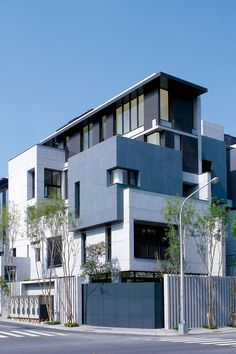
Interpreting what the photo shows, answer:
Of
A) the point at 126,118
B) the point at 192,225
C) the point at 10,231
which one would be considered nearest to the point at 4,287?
the point at 10,231

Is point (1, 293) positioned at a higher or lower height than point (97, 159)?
lower

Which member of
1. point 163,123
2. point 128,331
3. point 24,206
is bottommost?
point 128,331

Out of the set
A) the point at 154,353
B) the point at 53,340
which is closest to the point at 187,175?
the point at 53,340

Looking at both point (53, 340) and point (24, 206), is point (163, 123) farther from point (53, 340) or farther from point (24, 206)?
point (53, 340)

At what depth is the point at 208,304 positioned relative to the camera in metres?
37.3

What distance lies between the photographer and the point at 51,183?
A: 5297cm

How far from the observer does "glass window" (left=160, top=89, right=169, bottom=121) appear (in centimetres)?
4559

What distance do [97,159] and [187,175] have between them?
7481 mm

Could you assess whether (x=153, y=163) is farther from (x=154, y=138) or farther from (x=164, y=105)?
(x=164, y=105)

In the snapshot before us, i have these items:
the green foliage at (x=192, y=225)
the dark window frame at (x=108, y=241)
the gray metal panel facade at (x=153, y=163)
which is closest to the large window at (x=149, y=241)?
the green foliage at (x=192, y=225)

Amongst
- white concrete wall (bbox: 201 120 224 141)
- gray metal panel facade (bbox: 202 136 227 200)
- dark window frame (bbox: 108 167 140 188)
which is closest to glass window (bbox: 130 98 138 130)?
dark window frame (bbox: 108 167 140 188)

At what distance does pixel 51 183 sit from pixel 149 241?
14.0 meters

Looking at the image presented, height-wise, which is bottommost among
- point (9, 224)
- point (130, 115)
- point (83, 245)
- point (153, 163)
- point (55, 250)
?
point (55, 250)

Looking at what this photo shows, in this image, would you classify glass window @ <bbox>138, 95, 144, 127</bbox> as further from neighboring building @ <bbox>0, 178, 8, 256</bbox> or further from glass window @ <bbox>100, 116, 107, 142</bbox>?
neighboring building @ <bbox>0, 178, 8, 256</bbox>
